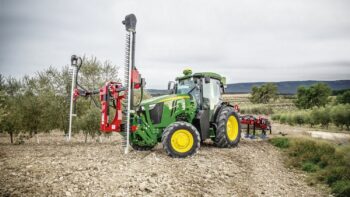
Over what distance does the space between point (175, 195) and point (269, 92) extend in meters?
86.8

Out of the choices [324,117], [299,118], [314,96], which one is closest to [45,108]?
[324,117]

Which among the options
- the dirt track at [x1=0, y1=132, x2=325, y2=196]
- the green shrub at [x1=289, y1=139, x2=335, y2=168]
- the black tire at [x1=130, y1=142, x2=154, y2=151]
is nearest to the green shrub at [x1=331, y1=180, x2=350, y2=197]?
the dirt track at [x1=0, y1=132, x2=325, y2=196]

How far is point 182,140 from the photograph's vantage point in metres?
8.59

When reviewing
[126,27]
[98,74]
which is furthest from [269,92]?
[126,27]

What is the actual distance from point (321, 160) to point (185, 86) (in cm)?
574

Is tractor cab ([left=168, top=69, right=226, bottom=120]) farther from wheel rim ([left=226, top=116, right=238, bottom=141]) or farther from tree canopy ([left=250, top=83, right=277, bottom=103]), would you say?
tree canopy ([left=250, top=83, right=277, bottom=103])

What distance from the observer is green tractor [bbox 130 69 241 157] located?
8.59 metres

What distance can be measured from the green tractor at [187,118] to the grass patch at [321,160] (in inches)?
99.9

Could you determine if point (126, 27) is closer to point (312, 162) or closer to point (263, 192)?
point (263, 192)

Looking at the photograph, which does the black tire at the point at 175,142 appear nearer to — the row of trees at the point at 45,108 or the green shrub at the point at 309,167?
the green shrub at the point at 309,167

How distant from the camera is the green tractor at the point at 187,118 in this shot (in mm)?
8594

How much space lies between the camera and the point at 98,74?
15.6 meters

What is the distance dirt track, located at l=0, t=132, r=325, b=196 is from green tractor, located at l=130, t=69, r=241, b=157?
644 millimetres

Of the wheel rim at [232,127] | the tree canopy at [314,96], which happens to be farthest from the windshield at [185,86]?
the tree canopy at [314,96]
